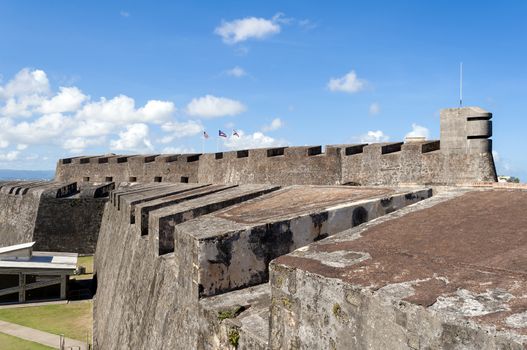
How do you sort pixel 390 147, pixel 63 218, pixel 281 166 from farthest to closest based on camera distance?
pixel 63 218, pixel 281 166, pixel 390 147

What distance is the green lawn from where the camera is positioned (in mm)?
10852

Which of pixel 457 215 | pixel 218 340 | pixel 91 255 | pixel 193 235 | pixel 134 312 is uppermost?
pixel 457 215

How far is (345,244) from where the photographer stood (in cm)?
330

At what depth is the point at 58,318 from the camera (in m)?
13.3

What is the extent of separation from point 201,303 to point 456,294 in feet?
8.81

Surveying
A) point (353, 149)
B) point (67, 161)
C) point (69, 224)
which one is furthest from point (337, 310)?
point (67, 161)

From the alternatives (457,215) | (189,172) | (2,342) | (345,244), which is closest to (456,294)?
(345,244)

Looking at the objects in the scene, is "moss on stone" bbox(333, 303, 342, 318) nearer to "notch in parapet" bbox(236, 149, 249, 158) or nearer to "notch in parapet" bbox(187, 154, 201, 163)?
"notch in parapet" bbox(236, 149, 249, 158)

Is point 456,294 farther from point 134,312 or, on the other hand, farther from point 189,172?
point 189,172

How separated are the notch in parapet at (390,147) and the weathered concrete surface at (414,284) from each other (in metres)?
7.21

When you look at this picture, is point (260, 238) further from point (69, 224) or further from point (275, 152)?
point (69, 224)

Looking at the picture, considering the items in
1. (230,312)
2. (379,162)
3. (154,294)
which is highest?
(379,162)

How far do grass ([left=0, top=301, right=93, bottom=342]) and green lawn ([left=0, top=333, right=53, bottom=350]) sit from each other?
778 millimetres

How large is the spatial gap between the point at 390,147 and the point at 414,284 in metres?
8.94
